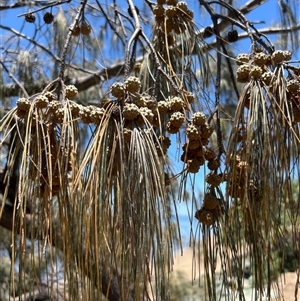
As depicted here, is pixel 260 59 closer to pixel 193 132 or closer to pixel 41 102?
pixel 193 132

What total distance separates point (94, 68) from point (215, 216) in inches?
74.6

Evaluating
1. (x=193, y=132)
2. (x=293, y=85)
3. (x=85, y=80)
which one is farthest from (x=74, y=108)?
(x=85, y=80)

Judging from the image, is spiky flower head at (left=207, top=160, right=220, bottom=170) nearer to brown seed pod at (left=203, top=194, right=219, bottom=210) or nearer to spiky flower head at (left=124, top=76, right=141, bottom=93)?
brown seed pod at (left=203, top=194, right=219, bottom=210)

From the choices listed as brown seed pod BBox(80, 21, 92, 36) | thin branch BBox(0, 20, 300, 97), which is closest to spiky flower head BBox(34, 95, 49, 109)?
brown seed pod BBox(80, 21, 92, 36)

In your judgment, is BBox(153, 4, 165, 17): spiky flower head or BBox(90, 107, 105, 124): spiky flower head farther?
BBox(153, 4, 165, 17): spiky flower head

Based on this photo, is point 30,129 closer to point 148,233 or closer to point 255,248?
point 148,233

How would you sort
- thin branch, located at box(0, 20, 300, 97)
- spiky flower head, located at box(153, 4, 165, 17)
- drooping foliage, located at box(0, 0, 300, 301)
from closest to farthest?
1. drooping foliage, located at box(0, 0, 300, 301)
2. spiky flower head, located at box(153, 4, 165, 17)
3. thin branch, located at box(0, 20, 300, 97)

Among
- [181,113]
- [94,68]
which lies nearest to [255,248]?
[181,113]

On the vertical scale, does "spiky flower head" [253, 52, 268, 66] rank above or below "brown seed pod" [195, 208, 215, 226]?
above

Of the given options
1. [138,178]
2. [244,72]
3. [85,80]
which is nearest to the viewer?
[138,178]

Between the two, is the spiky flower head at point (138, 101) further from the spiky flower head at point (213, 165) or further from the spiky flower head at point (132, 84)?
the spiky flower head at point (213, 165)

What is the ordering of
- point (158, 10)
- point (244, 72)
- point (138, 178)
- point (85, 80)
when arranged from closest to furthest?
point (138, 178)
point (244, 72)
point (158, 10)
point (85, 80)

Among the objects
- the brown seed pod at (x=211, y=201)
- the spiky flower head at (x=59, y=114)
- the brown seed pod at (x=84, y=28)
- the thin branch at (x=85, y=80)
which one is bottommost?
the brown seed pod at (x=211, y=201)

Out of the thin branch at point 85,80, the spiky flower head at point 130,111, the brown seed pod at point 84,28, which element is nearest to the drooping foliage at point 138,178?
the spiky flower head at point 130,111
